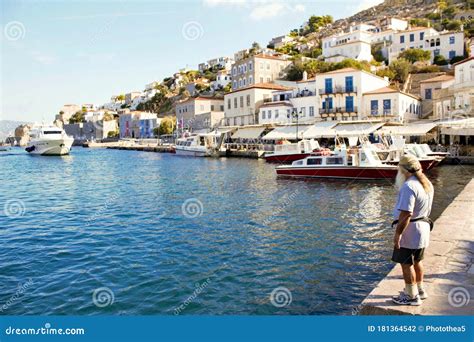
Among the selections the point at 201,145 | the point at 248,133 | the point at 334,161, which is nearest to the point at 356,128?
the point at 334,161

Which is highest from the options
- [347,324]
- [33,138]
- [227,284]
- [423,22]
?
[423,22]

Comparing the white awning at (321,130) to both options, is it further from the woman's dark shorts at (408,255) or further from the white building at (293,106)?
the woman's dark shorts at (408,255)

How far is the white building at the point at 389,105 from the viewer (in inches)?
1806

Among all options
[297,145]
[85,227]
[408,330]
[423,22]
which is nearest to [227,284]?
[408,330]

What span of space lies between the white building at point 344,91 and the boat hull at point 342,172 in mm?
22949

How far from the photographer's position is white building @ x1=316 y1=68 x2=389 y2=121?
48906 mm

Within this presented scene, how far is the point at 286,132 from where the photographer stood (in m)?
50.5

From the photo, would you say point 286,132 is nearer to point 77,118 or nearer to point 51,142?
point 51,142

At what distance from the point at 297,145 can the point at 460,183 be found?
1887 centimetres

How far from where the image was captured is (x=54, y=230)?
14617 millimetres

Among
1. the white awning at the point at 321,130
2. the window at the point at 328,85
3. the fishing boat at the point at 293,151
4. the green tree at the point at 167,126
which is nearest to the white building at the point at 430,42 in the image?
the window at the point at 328,85

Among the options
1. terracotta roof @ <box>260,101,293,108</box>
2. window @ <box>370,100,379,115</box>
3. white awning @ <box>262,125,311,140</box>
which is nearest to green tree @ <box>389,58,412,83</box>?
window @ <box>370,100,379,115</box>

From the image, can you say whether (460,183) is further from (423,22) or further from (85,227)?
(423,22)

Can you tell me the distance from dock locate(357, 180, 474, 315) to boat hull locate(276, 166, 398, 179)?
55.6 feet
